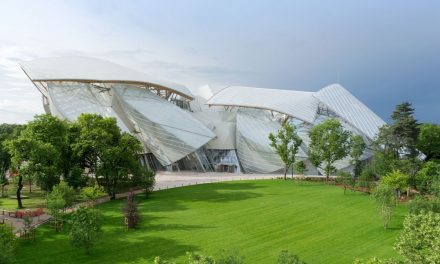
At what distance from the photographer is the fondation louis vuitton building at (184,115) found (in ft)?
205

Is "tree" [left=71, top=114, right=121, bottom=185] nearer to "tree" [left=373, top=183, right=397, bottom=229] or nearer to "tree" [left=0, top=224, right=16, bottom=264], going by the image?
"tree" [left=0, top=224, right=16, bottom=264]

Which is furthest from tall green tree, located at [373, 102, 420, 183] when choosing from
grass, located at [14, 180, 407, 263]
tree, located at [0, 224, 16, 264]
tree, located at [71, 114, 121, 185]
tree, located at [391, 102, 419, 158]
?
tree, located at [0, 224, 16, 264]

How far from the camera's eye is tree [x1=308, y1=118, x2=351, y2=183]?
166 feet

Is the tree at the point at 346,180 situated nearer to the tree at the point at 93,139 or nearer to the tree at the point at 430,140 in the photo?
the tree at the point at 430,140

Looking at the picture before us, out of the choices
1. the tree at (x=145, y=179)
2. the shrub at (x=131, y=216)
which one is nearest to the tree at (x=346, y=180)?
the tree at (x=145, y=179)

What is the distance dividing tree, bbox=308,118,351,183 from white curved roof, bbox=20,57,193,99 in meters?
30.2

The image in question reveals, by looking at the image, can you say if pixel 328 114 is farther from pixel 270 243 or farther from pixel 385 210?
pixel 270 243

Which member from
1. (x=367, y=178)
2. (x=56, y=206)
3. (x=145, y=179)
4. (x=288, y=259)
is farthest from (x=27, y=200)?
(x=367, y=178)

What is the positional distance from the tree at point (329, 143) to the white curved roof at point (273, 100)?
1414 cm

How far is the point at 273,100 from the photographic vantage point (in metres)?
73.8

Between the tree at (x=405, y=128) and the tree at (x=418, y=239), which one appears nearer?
the tree at (x=418, y=239)

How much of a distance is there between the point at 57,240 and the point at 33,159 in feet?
35.4

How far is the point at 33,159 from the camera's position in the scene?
34.3 m

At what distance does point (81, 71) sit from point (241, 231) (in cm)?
5035
